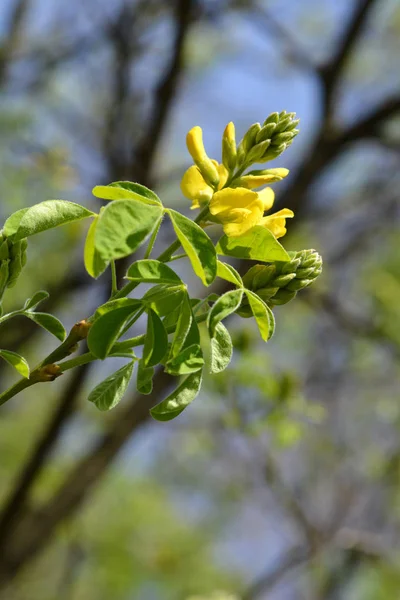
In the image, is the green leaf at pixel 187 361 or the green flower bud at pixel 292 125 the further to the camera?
the green flower bud at pixel 292 125

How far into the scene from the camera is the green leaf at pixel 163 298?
25.5 inches

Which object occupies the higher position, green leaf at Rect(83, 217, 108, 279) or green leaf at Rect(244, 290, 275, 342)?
green leaf at Rect(83, 217, 108, 279)

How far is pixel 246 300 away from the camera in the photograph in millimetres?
693

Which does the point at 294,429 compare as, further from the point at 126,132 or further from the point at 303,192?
the point at 126,132

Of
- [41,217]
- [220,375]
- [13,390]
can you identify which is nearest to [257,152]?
[41,217]

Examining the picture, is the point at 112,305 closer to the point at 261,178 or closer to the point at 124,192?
the point at 124,192

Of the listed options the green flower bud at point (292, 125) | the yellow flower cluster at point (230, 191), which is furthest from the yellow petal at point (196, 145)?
the green flower bud at point (292, 125)

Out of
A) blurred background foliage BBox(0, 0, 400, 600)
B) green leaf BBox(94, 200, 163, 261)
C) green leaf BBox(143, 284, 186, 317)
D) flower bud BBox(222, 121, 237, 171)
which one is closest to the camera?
green leaf BBox(94, 200, 163, 261)

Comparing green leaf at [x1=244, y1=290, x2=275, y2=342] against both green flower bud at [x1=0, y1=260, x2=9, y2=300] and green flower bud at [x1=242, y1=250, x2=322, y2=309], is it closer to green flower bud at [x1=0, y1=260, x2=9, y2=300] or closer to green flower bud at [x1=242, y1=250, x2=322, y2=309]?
green flower bud at [x1=242, y1=250, x2=322, y2=309]

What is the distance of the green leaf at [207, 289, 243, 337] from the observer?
583mm

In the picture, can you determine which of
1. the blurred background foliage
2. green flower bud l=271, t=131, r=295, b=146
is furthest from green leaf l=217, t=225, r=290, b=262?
the blurred background foliage

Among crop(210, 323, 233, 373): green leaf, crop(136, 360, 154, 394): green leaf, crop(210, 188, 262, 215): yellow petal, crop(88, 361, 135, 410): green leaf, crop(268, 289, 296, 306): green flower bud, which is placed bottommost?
crop(136, 360, 154, 394): green leaf

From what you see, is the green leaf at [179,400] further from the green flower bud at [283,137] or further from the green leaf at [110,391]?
the green flower bud at [283,137]

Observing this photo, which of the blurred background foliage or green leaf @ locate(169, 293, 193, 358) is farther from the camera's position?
the blurred background foliage
